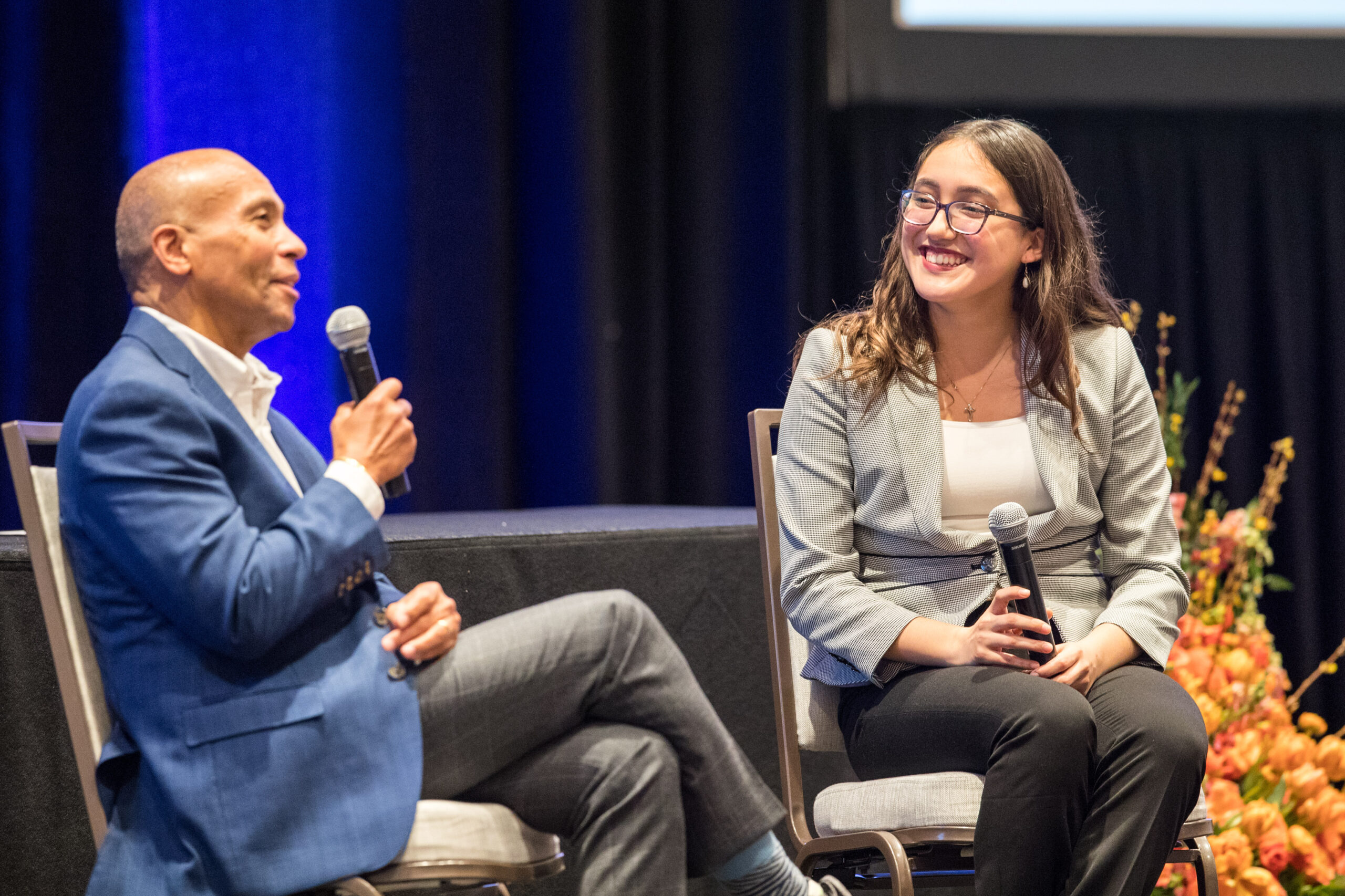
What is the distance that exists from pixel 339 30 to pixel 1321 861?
104 inches

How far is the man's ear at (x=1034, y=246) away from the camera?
1936 millimetres

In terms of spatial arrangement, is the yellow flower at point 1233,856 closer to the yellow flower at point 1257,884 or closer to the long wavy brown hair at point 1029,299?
the yellow flower at point 1257,884

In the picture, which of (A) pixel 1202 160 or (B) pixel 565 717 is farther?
(A) pixel 1202 160

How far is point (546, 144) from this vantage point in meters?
3.30

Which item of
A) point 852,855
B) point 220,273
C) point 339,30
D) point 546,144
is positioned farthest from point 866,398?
point 339,30

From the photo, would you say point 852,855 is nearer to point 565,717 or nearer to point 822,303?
point 565,717

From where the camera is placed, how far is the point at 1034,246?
194 centimetres

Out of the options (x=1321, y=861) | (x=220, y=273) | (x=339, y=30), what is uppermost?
(x=339, y=30)

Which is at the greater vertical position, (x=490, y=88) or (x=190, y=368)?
(x=490, y=88)

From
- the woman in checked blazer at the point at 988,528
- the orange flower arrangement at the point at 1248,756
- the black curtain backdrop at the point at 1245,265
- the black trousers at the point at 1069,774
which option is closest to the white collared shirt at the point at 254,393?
the woman in checked blazer at the point at 988,528

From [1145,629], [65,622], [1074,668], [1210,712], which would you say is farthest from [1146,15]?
[65,622]

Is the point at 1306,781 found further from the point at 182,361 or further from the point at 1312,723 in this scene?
the point at 182,361

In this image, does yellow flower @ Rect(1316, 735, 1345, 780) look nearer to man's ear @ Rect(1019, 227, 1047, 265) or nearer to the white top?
the white top

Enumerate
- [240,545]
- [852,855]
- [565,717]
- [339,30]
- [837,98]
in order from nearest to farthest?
[240,545] < [565,717] < [852,855] < [339,30] < [837,98]
